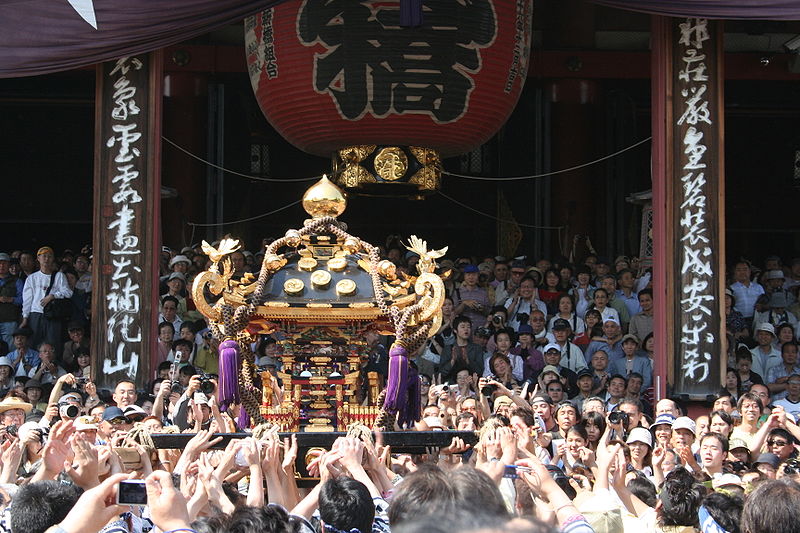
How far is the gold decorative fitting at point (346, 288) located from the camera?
288 inches

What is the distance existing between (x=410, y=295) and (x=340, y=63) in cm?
301

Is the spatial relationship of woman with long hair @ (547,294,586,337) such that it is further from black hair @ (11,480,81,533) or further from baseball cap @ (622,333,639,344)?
black hair @ (11,480,81,533)

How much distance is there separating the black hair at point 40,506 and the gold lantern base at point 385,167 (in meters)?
6.49

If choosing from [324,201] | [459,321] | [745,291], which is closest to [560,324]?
[459,321]

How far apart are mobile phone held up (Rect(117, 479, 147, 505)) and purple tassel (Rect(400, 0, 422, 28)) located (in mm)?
5854

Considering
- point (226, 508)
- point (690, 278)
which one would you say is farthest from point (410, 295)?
point (690, 278)

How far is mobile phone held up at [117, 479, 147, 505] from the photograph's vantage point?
3.91 m

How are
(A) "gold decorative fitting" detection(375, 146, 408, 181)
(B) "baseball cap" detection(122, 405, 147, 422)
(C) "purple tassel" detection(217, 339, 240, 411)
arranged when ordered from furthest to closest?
(A) "gold decorative fitting" detection(375, 146, 408, 181), (B) "baseball cap" detection(122, 405, 147, 422), (C) "purple tassel" detection(217, 339, 240, 411)

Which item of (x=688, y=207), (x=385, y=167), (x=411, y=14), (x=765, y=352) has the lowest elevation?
(x=765, y=352)

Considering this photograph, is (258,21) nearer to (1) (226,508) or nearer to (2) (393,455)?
(2) (393,455)

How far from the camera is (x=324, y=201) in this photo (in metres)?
7.59

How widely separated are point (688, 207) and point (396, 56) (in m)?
2.56

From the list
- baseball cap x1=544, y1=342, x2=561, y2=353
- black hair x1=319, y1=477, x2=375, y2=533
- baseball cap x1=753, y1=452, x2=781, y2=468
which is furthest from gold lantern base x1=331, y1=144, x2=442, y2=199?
black hair x1=319, y1=477, x2=375, y2=533

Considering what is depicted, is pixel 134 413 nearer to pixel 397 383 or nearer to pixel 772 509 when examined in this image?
pixel 397 383
